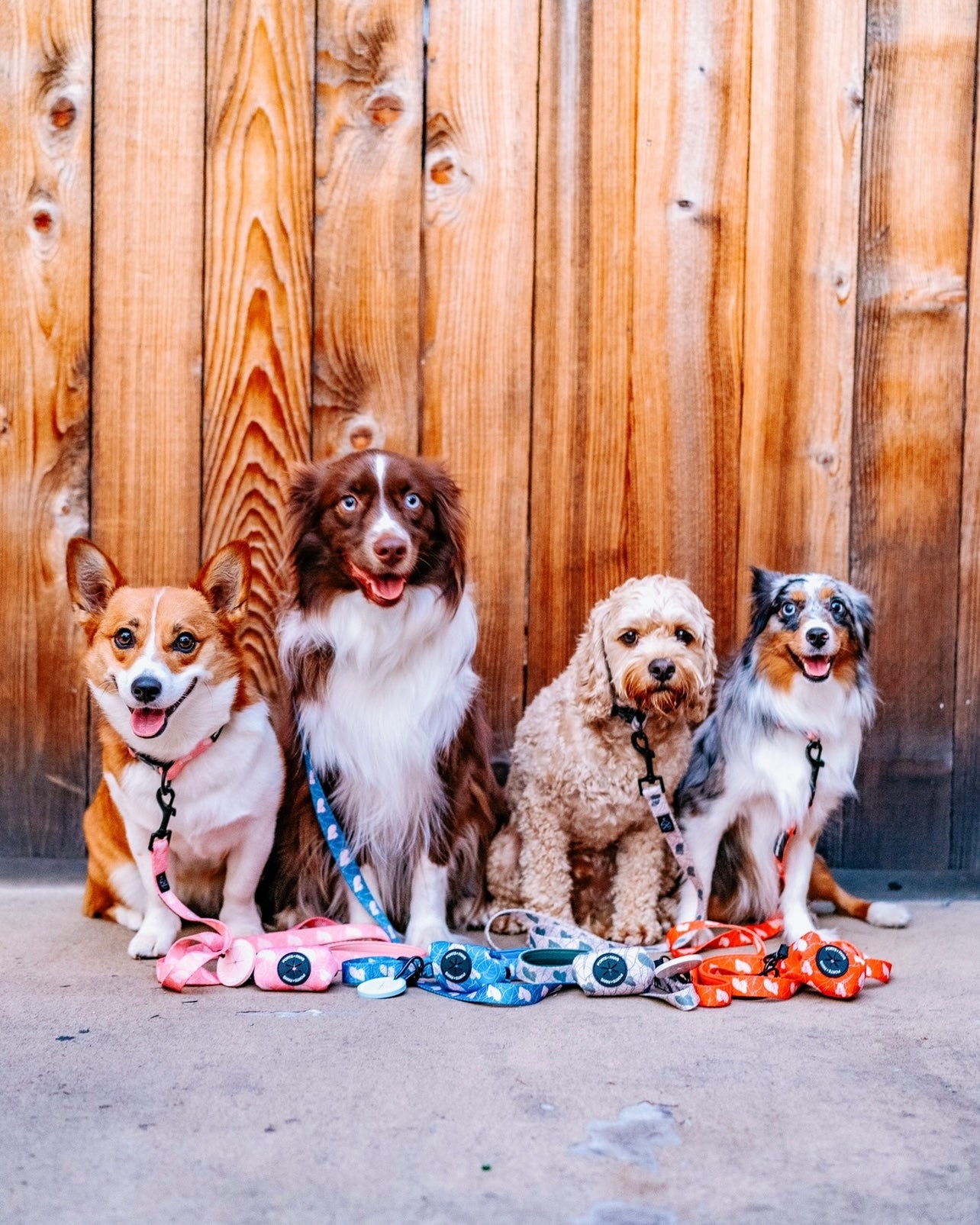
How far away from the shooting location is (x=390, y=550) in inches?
103

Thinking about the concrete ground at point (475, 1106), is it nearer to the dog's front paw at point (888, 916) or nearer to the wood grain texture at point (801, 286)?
the dog's front paw at point (888, 916)

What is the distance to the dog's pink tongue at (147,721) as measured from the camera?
2529mm

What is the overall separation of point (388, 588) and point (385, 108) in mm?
1501

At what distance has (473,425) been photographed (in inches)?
131

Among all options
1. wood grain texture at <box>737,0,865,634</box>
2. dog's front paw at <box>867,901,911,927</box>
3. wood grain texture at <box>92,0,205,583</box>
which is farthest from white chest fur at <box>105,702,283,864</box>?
dog's front paw at <box>867,901,911,927</box>

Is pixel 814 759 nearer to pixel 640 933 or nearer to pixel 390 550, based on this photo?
pixel 640 933

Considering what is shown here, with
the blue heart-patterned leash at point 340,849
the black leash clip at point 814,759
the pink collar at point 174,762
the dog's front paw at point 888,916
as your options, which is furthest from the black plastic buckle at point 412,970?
the dog's front paw at point 888,916

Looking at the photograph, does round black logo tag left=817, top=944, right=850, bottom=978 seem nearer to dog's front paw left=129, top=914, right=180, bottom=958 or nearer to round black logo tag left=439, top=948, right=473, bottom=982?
round black logo tag left=439, top=948, right=473, bottom=982

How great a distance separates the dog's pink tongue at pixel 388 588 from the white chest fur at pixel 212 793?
0.46 metres

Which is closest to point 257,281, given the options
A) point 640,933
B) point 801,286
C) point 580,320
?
point 580,320

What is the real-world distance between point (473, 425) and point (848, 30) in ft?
5.22

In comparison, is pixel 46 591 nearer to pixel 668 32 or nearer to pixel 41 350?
pixel 41 350

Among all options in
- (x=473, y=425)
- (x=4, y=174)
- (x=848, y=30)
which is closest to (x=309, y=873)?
(x=473, y=425)

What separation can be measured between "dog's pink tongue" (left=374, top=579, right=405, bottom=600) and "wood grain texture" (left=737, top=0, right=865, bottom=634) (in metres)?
1.19
